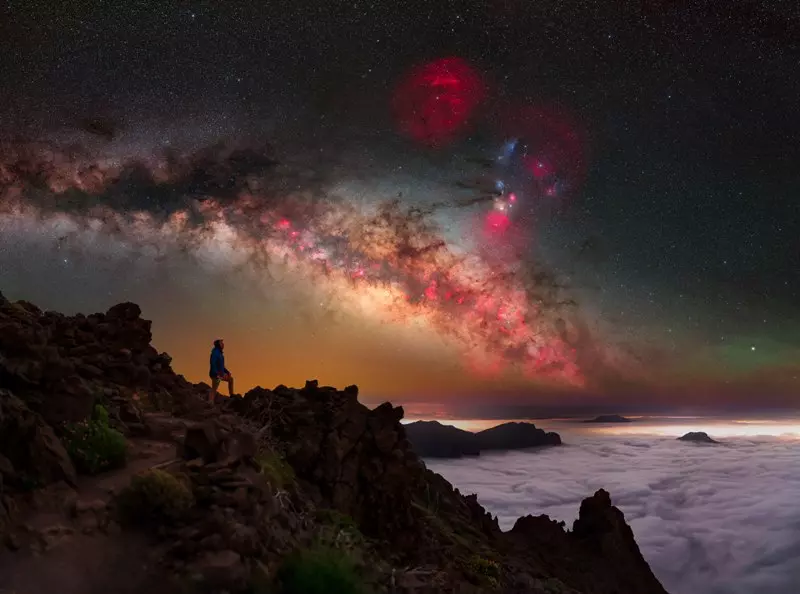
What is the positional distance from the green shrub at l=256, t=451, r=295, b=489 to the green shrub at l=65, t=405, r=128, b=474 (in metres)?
3.95

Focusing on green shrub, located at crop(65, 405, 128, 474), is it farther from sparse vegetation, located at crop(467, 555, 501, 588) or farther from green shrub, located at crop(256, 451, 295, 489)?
sparse vegetation, located at crop(467, 555, 501, 588)

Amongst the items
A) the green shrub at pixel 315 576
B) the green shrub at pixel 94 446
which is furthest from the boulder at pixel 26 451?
the green shrub at pixel 315 576

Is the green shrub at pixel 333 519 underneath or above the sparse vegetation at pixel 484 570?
above

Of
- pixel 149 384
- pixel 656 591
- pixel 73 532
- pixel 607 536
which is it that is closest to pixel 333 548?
pixel 73 532

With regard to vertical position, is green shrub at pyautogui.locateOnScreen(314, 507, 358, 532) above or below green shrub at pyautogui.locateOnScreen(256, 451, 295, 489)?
below

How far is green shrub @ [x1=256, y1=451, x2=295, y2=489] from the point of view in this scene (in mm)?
16969

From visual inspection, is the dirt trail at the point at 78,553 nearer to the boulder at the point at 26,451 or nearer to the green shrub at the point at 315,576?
the boulder at the point at 26,451

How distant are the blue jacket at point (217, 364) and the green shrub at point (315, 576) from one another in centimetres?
1124

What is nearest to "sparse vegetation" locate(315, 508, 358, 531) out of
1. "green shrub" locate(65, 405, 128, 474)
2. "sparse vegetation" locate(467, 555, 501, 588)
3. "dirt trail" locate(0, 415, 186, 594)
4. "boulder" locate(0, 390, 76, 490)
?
"green shrub" locate(65, 405, 128, 474)

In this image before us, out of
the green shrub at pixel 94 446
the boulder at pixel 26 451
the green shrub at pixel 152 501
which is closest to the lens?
the boulder at pixel 26 451

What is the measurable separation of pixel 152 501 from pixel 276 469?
691 cm

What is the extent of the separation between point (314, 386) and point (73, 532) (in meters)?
14.3

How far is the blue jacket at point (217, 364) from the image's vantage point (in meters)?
22.8

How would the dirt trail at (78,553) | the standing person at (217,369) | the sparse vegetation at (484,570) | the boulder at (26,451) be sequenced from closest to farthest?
1. the dirt trail at (78,553)
2. the boulder at (26,451)
3. the standing person at (217,369)
4. the sparse vegetation at (484,570)
